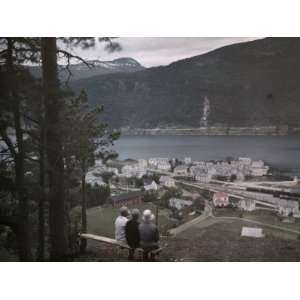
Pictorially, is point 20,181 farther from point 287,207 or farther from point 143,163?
point 287,207

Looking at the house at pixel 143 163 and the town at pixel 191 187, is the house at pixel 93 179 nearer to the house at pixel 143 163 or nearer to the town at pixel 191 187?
the town at pixel 191 187

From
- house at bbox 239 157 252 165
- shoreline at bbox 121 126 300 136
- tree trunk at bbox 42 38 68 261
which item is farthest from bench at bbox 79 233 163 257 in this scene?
house at bbox 239 157 252 165

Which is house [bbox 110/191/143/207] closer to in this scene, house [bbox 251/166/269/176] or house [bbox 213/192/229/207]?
house [bbox 213/192/229/207]

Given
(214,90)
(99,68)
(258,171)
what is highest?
(99,68)

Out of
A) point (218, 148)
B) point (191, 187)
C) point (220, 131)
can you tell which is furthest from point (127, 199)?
point (220, 131)

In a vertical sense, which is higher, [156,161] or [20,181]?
[156,161]

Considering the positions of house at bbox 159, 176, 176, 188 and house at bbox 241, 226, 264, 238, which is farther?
house at bbox 159, 176, 176, 188
